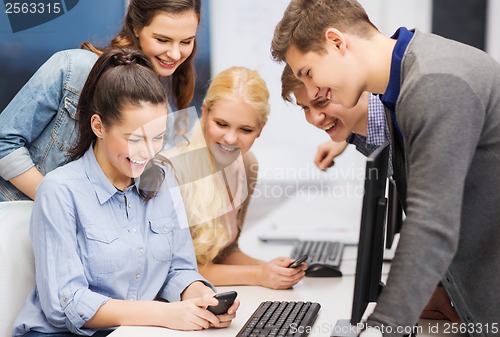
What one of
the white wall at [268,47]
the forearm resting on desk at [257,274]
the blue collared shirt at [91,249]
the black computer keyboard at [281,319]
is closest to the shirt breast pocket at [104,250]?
the blue collared shirt at [91,249]

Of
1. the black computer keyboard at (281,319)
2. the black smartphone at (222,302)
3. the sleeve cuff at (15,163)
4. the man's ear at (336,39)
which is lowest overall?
the black computer keyboard at (281,319)

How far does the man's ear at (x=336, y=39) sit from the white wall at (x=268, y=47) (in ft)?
5.55

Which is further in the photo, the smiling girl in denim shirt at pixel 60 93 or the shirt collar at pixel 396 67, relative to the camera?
the smiling girl in denim shirt at pixel 60 93

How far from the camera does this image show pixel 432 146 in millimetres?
1073

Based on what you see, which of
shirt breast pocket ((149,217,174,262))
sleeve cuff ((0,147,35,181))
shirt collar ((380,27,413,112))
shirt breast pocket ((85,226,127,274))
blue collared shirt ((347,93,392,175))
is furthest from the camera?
blue collared shirt ((347,93,392,175))

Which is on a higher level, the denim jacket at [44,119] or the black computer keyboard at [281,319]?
the denim jacket at [44,119]

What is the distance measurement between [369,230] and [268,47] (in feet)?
6.81

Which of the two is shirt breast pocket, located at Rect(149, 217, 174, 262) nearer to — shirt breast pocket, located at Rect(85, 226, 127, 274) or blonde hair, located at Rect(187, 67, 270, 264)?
shirt breast pocket, located at Rect(85, 226, 127, 274)

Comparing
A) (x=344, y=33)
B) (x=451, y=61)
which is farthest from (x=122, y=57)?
(x=451, y=61)

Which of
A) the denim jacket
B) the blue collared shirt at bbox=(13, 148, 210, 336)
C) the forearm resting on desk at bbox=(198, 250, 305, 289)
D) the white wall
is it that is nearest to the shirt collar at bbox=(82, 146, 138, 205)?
the blue collared shirt at bbox=(13, 148, 210, 336)

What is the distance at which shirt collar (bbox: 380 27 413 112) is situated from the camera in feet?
4.13

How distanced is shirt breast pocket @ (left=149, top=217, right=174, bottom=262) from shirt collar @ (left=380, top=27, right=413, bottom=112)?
0.63 m

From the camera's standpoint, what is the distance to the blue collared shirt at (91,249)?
1.44 m

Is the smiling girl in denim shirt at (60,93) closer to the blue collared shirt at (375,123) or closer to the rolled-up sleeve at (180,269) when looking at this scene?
the rolled-up sleeve at (180,269)
